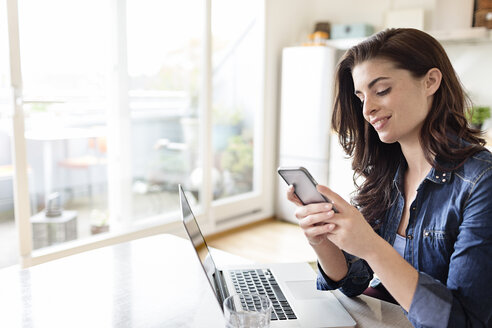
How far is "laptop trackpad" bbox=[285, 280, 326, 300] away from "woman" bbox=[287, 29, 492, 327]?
0.03 metres

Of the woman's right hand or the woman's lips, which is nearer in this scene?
the woman's right hand

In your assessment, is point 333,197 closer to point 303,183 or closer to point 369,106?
point 303,183

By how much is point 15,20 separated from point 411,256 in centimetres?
235

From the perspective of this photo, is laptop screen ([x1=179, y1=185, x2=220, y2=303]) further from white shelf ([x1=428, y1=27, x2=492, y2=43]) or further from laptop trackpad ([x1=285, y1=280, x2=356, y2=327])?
white shelf ([x1=428, y1=27, x2=492, y2=43])

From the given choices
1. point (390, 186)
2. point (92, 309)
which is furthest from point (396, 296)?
point (92, 309)

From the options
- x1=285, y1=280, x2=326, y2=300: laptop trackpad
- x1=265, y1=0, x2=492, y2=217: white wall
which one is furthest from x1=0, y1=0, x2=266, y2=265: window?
x1=285, y1=280, x2=326, y2=300: laptop trackpad

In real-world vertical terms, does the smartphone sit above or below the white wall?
below

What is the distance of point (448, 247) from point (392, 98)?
360 millimetres

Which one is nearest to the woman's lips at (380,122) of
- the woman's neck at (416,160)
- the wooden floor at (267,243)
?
the woman's neck at (416,160)

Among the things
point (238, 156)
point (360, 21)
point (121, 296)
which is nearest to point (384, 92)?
point (121, 296)

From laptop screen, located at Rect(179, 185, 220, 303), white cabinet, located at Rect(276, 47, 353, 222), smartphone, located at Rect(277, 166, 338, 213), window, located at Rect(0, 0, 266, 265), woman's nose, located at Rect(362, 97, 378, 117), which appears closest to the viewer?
smartphone, located at Rect(277, 166, 338, 213)

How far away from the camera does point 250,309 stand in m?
0.85

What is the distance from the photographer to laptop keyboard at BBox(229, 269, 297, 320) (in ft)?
3.21

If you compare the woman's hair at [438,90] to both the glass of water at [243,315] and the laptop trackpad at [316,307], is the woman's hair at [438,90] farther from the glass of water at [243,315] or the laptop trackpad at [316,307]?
the glass of water at [243,315]
